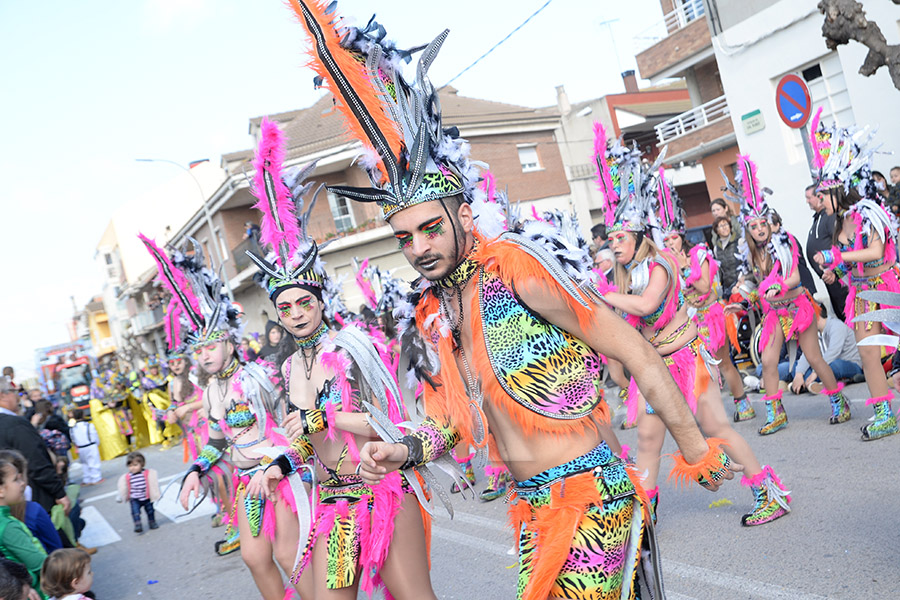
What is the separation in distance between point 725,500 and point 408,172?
13.8 ft

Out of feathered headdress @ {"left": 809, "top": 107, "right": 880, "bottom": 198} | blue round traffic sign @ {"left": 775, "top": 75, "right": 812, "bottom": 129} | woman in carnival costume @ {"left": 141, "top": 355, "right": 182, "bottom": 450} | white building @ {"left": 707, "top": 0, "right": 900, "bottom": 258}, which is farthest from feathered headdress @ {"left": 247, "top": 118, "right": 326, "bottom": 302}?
woman in carnival costume @ {"left": 141, "top": 355, "right": 182, "bottom": 450}

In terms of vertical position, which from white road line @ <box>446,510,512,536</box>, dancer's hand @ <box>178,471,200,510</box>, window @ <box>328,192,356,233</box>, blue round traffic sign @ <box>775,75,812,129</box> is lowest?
white road line @ <box>446,510,512,536</box>

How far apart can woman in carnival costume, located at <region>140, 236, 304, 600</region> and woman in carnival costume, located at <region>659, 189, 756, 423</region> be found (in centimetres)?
419

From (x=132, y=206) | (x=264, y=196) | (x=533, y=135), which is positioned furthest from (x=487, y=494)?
(x=132, y=206)

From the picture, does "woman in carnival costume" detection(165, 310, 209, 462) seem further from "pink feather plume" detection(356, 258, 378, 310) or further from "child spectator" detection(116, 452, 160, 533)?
"pink feather plume" detection(356, 258, 378, 310)

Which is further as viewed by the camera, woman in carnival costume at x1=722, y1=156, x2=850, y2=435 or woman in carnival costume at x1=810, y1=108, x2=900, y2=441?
woman in carnival costume at x1=722, y1=156, x2=850, y2=435

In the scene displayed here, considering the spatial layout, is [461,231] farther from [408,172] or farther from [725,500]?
[725,500]

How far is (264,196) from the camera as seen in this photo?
4551 millimetres

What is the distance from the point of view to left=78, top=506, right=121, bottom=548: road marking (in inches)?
402

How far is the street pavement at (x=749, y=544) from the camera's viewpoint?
161 inches

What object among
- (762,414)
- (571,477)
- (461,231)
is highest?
(461,231)

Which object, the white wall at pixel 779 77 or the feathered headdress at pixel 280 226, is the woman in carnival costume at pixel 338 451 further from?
the white wall at pixel 779 77

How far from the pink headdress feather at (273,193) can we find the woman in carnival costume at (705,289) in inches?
160

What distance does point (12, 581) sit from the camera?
3.37 metres
